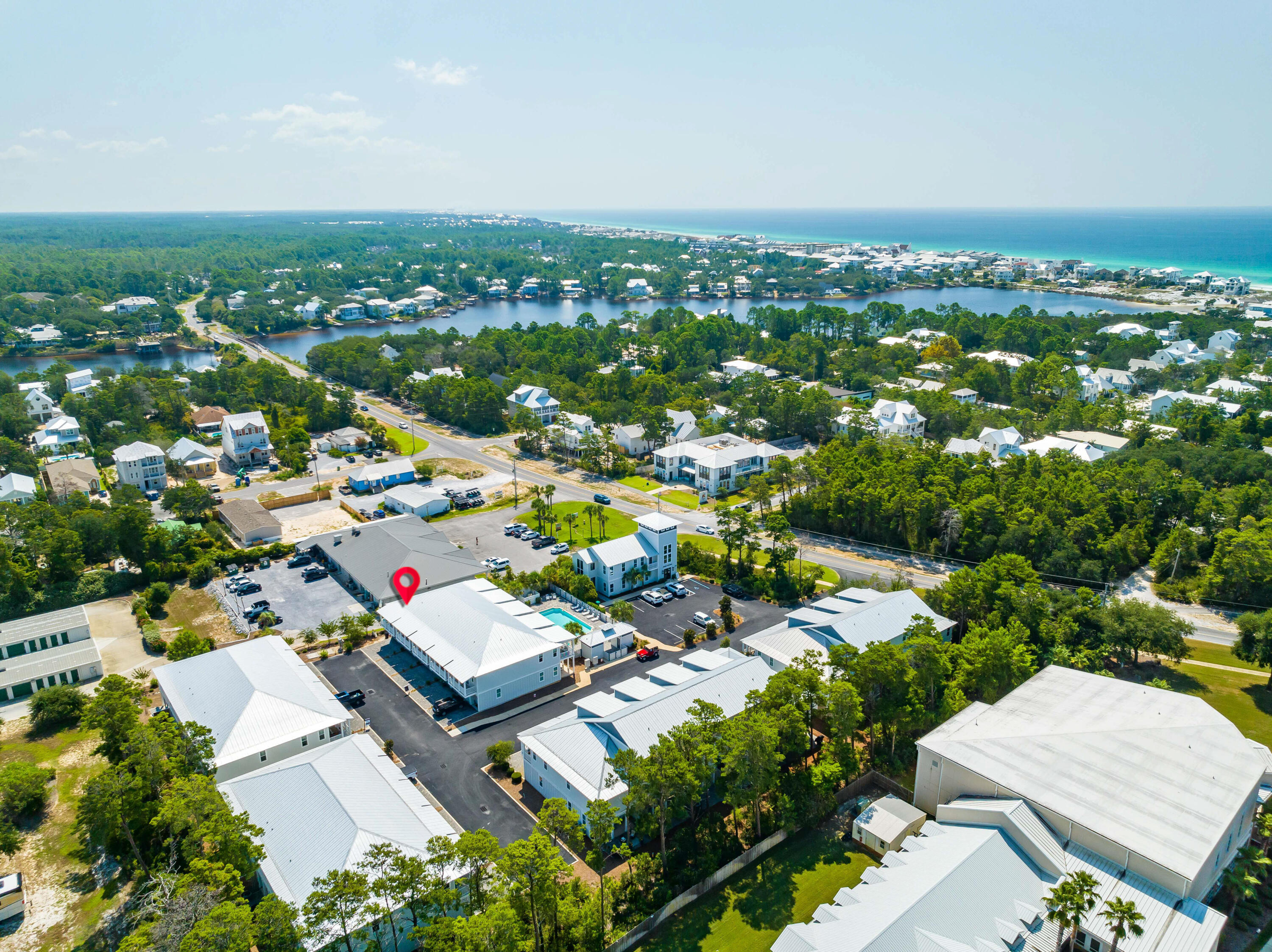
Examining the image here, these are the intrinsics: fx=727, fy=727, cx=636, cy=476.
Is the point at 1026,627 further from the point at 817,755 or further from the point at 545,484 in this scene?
the point at 545,484

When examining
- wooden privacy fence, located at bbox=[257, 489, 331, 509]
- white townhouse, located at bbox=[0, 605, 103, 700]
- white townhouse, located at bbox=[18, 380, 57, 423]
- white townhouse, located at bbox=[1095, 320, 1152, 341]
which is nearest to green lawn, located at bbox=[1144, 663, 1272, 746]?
white townhouse, located at bbox=[0, 605, 103, 700]

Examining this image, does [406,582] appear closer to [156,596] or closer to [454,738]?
[454,738]

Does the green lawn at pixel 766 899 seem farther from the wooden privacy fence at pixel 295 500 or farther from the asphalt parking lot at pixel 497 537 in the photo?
the wooden privacy fence at pixel 295 500

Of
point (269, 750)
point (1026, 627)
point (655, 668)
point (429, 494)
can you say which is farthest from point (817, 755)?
point (429, 494)

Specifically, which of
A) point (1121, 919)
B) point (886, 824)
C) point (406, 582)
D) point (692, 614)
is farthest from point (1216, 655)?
point (406, 582)

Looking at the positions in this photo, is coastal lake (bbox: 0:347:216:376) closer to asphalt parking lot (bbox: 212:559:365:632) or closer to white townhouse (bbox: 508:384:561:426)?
white townhouse (bbox: 508:384:561:426)

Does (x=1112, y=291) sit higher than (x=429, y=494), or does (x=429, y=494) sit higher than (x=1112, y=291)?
(x=1112, y=291)

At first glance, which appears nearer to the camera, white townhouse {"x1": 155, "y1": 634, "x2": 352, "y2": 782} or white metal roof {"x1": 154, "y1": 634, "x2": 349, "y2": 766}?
white townhouse {"x1": 155, "y1": 634, "x2": 352, "y2": 782}
